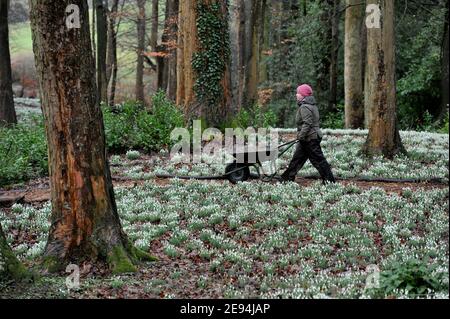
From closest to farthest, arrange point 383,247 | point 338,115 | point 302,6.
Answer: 1. point 383,247
2. point 338,115
3. point 302,6

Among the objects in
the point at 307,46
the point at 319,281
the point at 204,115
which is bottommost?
the point at 319,281

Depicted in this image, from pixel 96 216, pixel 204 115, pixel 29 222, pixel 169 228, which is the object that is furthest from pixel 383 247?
pixel 204 115

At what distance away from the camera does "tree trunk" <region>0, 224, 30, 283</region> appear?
748 centimetres

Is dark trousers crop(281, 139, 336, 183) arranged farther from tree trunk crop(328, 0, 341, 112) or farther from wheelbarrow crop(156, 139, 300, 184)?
tree trunk crop(328, 0, 341, 112)

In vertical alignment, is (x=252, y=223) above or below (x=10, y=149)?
below

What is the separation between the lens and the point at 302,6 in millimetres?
35562

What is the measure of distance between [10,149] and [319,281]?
11830 millimetres

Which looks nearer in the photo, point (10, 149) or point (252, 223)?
point (252, 223)

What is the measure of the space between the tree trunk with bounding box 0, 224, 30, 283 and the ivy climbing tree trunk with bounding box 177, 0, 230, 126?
1127 cm

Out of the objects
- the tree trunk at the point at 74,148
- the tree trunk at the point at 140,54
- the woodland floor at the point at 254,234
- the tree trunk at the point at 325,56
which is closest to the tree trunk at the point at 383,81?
the woodland floor at the point at 254,234

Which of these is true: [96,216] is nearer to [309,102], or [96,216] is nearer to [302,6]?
[309,102]

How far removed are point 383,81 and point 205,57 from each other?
6.04 metres

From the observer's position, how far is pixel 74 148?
8.03m

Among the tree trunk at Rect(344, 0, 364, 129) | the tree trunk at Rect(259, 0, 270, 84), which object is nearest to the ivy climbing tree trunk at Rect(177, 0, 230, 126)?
the tree trunk at Rect(344, 0, 364, 129)
